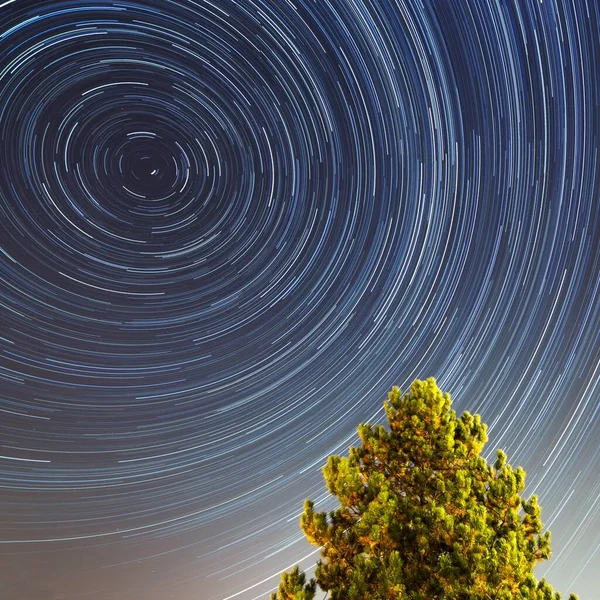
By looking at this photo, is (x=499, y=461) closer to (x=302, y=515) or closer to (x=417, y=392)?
(x=417, y=392)

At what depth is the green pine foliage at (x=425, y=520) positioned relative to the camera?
231 inches

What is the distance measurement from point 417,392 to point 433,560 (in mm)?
2398

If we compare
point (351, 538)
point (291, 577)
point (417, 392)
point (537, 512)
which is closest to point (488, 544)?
point (537, 512)

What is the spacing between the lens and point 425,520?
249 inches

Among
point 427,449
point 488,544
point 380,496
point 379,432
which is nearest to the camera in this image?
point 488,544

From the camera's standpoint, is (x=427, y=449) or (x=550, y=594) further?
(x=427, y=449)

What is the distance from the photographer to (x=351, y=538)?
21.1 feet

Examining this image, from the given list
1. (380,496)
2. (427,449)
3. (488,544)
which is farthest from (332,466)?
(488,544)

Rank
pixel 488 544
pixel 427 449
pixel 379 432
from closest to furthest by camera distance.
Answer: pixel 488 544 < pixel 427 449 < pixel 379 432

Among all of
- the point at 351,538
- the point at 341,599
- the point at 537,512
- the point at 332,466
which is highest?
the point at 332,466

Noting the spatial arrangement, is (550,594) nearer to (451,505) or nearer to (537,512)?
(537,512)

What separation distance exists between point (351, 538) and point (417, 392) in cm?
244

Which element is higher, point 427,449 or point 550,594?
point 427,449

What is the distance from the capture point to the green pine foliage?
5.87 m
